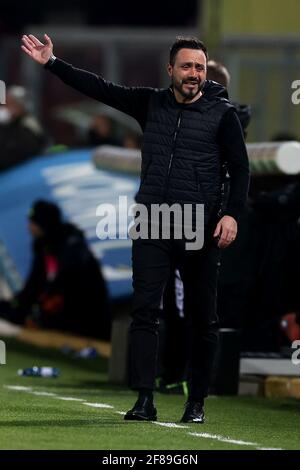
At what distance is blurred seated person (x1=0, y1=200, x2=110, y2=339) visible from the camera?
18.7 meters

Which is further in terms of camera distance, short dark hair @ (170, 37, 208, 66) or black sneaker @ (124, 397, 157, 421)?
black sneaker @ (124, 397, 157, 421)

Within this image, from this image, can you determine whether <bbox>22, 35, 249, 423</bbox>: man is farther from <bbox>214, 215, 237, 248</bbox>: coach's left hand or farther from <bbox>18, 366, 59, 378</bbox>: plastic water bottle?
<bbox>18, 366, 59, 378</bbox>: plastic water bottle

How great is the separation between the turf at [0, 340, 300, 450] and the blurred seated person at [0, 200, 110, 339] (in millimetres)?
3417

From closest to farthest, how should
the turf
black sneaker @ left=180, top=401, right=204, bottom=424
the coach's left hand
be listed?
the turf, the coach's left hand, black sneaker @ left=180, top=401, right=204, bottom=424

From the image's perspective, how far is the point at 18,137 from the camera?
21.6 meters

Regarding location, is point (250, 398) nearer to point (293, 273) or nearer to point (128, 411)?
point (293, 273)

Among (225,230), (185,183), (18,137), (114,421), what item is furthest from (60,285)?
(225,230)

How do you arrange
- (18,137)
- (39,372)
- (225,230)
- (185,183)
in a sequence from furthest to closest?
(18,137) → (39,372) → (185,183) → (225,230)

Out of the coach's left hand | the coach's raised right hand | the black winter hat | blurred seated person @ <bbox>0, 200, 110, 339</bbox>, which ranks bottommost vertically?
blurred seated person @ <bbox>0, 200, 110, 339</bbox>

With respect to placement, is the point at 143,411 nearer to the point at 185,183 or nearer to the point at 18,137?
the point at 185,183

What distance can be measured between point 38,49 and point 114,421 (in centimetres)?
207

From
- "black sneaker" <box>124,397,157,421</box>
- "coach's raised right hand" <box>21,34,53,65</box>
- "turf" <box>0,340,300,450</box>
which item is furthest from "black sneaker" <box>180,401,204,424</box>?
"coach's raised right hand" <box>21,34,53,65</box>

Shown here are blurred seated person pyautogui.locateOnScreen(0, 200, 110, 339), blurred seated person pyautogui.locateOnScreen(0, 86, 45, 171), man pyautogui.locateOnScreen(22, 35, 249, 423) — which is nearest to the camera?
man pyautogui.locateOnScreen(22, 35, 249, 423)

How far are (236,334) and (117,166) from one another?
468 cm
